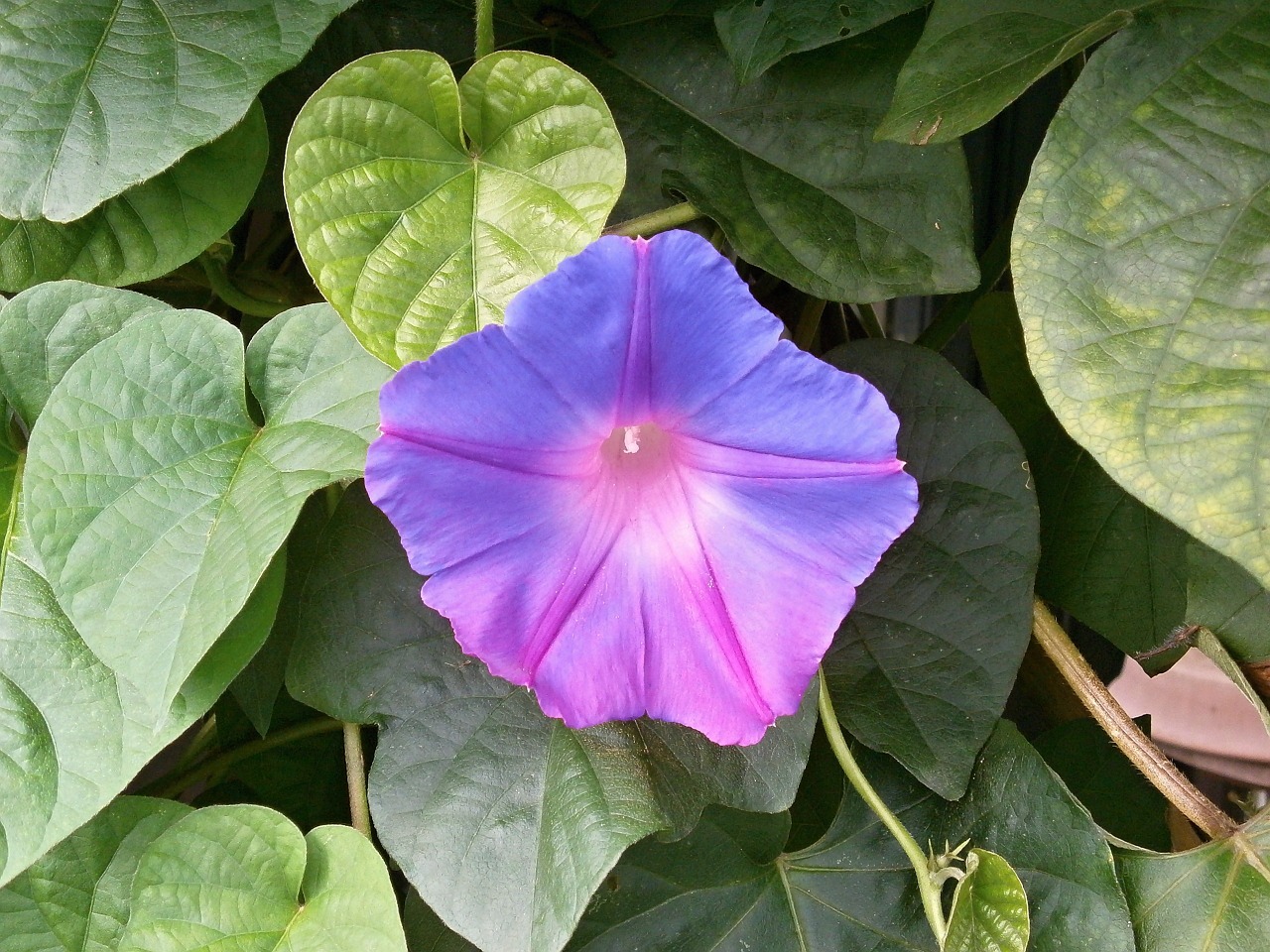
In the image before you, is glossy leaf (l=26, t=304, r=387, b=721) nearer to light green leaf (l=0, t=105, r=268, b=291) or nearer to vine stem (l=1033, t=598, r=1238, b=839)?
light green leaf (l=0, t=105, r=268, b=291)

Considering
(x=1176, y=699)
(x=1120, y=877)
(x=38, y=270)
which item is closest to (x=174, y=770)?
(x=38, y=270)

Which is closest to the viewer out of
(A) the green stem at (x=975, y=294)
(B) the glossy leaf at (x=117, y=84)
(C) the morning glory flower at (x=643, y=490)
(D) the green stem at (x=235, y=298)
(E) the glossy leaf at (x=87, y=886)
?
(C) the morning glory flower at (x=643, y=490)

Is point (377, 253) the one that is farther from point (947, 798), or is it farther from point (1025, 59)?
point (947, 798)

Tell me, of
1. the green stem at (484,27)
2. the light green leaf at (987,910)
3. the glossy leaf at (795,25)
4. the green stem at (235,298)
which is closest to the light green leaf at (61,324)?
the green stem at (235,298)

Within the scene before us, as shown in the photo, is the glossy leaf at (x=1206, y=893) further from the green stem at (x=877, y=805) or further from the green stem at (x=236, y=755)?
the green stem at (x=236, y=755)

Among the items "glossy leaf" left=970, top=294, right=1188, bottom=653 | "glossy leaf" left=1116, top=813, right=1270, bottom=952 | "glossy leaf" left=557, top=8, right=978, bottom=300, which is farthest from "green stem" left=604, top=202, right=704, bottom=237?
"glossy leaf" left=1116, top=813, right=1270, bottom=952
